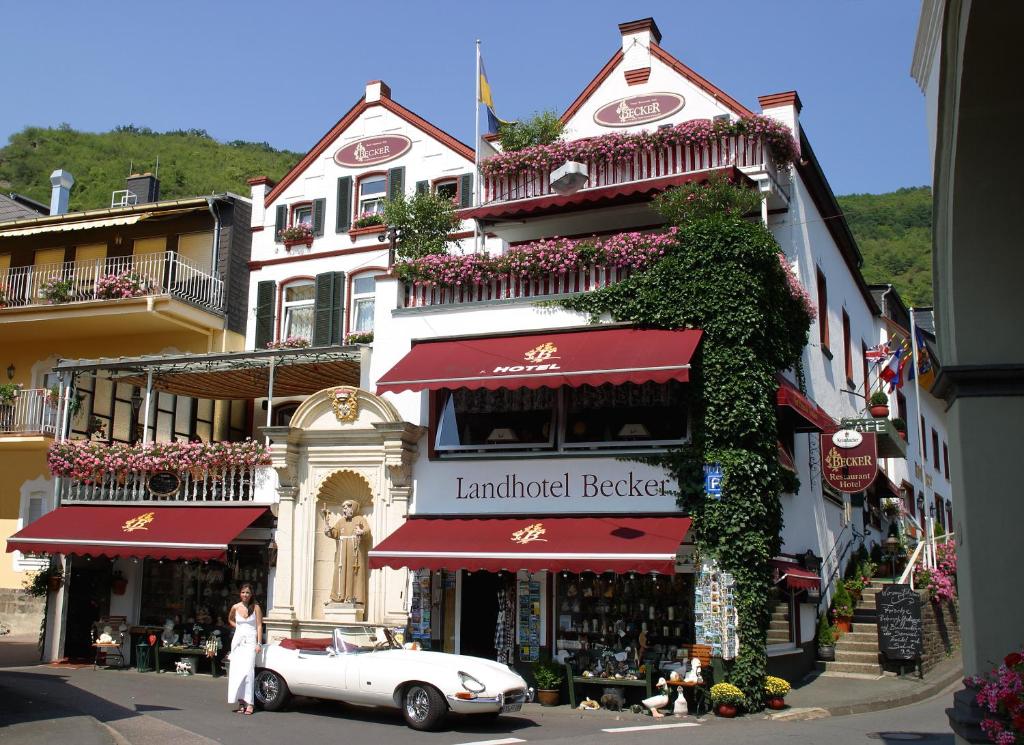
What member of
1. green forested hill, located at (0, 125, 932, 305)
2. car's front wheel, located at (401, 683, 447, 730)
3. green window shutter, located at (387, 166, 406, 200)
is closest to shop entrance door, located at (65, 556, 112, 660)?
car's front wheel, located at (401, 683, 447, 730)

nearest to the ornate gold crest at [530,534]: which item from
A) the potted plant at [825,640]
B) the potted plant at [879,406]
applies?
the potted plant at [825,640]

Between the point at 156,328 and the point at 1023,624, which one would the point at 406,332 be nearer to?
the point at 156,328

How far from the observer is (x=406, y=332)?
1961cm

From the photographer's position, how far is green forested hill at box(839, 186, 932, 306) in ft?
180

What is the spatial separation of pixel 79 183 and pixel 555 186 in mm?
51311

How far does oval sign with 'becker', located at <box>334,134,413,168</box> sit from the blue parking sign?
47.0ft

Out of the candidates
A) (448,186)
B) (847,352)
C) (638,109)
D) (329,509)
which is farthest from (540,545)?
(847,352)

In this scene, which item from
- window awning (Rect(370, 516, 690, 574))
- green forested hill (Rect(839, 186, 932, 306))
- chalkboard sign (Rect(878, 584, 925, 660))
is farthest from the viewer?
green forested hill (Rect(839, 186, 932, 306))

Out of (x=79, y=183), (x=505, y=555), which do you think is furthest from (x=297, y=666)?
(x=79, y=183)

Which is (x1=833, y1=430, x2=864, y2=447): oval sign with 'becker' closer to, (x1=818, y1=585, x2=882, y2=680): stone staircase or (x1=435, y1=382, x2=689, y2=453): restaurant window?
(x1=818, y1=585, x2=882, y2=680): stone staircase

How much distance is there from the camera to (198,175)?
215 feet

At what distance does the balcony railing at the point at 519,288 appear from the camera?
18.3 m

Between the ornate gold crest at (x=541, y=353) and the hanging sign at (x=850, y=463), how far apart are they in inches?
230

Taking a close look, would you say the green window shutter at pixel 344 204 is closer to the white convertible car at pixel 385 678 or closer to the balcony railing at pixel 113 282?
the balcony railing at pixel 113 282
